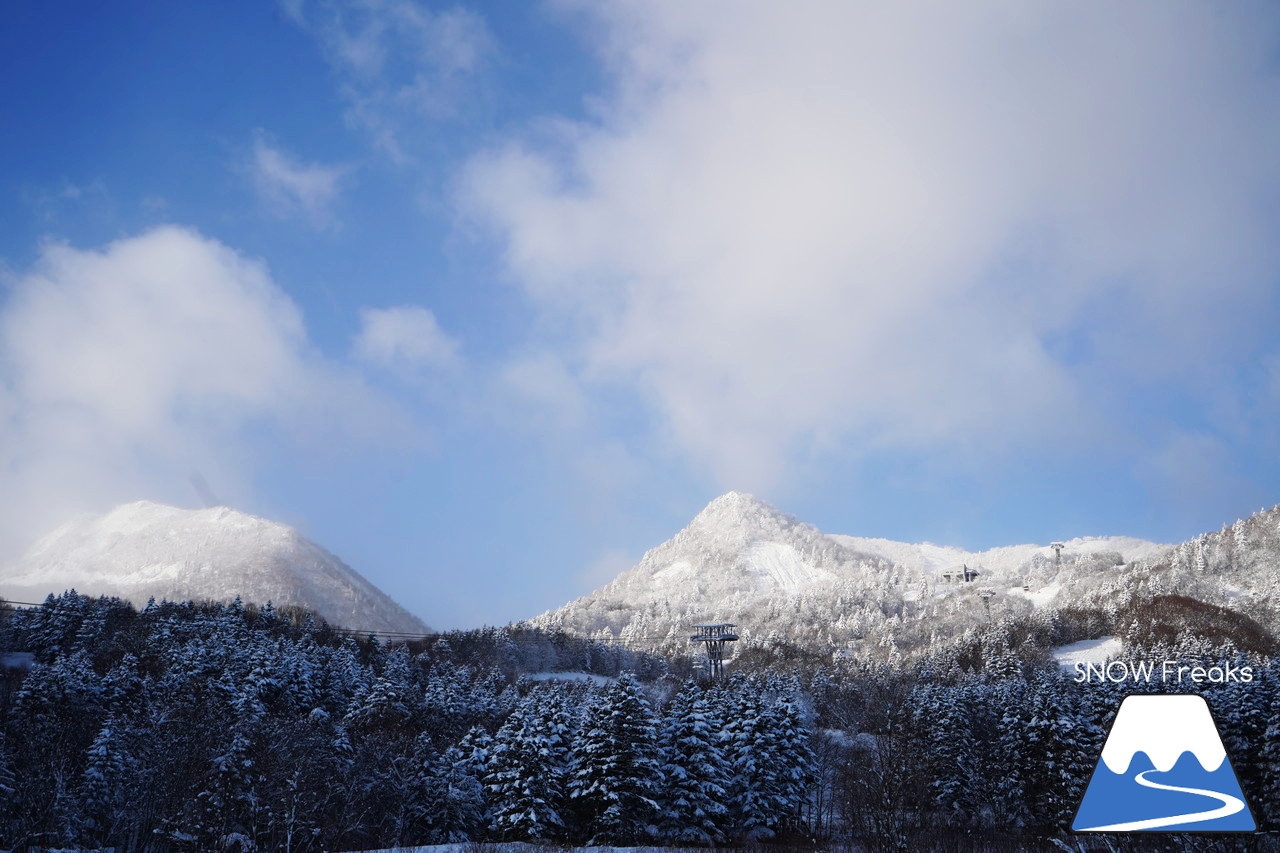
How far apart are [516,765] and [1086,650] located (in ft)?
397

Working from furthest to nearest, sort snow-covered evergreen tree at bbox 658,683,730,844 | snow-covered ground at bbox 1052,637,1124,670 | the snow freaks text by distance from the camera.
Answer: snow-covered ground at bbox 1052,637,1124,670
the snow freaks text
snow-covered evergreen tree at bbox 658,683,730,844

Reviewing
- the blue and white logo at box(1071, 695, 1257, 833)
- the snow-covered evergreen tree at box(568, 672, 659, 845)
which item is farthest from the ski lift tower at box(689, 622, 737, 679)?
the blue and white logo at box(1071, 695, 1257, 833)

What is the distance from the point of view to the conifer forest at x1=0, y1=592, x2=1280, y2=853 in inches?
1505

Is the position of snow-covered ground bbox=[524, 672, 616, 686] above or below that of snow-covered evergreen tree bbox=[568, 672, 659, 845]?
above

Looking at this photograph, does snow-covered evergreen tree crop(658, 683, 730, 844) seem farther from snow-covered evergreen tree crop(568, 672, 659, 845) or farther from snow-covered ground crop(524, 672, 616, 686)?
snow-covered ground crop(524, 672, 616, 686)

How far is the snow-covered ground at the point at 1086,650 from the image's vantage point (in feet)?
391

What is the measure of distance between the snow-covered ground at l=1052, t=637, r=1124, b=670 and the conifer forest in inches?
2390

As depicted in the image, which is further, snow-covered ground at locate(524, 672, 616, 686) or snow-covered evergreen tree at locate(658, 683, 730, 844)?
snow-covered ground at locate(524, 672, 616, 686)

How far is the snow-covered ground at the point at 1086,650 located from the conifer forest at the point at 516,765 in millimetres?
60701

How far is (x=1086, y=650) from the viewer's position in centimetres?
12719

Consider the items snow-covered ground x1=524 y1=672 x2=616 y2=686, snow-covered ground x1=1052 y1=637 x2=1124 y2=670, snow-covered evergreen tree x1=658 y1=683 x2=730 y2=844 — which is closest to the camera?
snow-covered evergreen tree x1=658 y1=683 x2=730 y2=844

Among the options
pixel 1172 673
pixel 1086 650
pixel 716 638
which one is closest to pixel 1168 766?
pixel 1172 673

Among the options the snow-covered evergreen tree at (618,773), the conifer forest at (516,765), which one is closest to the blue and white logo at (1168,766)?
the conifer forest at (516,765)

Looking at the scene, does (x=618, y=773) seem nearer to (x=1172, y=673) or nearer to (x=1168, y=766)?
(x=1168, y=766)
